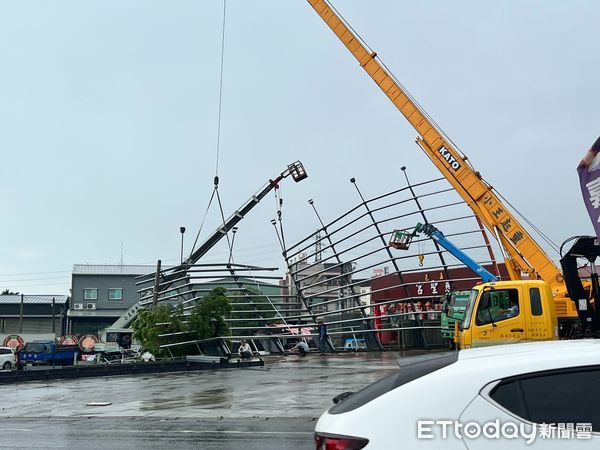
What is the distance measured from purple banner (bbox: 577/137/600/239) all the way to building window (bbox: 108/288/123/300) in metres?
71.7

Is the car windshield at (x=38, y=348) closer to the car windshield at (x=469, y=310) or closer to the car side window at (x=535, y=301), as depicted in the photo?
the car windshield at (x=469, y=310)

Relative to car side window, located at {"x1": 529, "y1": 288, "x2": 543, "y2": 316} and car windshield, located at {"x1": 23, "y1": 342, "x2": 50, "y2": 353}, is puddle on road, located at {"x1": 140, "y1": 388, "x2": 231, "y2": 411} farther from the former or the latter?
car windshield, located at {"x1": 23, "y1": 342, "x2": 50, "y2": 353}

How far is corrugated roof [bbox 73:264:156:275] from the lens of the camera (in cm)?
7819

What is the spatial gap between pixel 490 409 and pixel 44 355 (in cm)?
4134

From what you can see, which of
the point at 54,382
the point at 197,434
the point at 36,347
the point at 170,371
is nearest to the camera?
the point at 197,434

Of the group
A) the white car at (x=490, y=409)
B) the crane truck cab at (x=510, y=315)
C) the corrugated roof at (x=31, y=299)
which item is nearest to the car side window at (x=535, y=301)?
the crane truck cab at (x=510, y=315)

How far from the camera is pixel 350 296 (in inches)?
1457

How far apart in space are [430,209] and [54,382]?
70.4ft

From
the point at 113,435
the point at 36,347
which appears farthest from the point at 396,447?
the point at 36,347

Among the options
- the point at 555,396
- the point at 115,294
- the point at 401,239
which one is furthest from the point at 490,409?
the point at 115,294

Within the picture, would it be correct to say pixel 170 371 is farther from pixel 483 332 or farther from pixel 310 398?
pixel 483 332

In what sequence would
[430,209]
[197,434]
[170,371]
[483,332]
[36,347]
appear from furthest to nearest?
1. [36,347]
2. [430,209]
3. [170,371]
4. [483,332]
5. [197,434]

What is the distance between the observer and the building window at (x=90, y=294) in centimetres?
7738

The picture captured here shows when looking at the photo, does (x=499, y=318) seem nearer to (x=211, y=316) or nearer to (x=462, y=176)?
(x=462, y=176)
